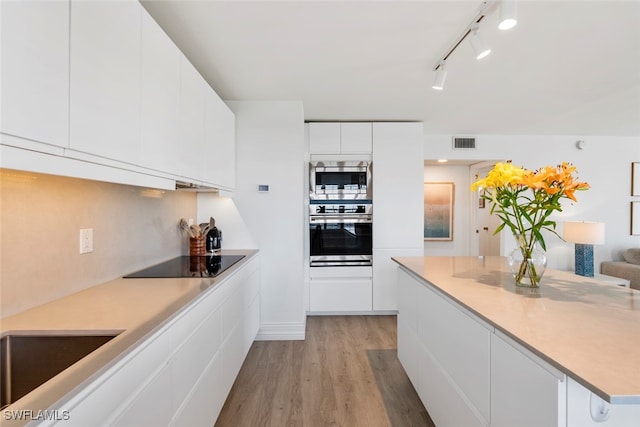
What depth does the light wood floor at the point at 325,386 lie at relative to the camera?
1858 millimetres

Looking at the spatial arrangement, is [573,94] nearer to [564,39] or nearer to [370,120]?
[564,39]

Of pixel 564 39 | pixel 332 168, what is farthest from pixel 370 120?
pixel 564 39

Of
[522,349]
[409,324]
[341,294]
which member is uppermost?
[522,349]

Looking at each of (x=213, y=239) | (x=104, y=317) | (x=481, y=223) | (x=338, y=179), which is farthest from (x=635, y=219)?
(x=104, y=317)

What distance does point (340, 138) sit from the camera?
3.57 m

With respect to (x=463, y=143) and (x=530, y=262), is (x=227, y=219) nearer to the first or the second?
(x=530, y=262)

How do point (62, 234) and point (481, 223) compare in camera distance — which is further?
point (481, 223)

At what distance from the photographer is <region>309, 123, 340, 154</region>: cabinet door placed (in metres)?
3.56

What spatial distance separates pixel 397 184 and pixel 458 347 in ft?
8.18

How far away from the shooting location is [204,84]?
2070mm

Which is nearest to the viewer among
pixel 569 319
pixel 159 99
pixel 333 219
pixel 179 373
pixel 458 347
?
pixel 569 319

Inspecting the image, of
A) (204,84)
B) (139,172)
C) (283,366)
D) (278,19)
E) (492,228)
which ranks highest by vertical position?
(278,19)

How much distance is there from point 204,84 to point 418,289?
2054 mm

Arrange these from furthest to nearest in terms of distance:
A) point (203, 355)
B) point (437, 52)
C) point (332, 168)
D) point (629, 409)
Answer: point (332, 168), point (437, 52), point (203, 355), point (629, 409)
